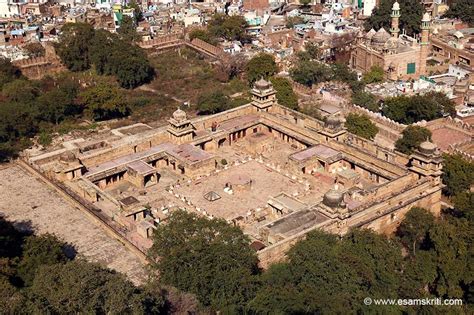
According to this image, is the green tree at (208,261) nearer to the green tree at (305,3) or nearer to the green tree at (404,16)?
the green tree at (404,16)

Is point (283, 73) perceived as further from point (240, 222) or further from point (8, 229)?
point (8, 229)

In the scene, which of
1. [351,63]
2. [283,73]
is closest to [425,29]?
[351,63]

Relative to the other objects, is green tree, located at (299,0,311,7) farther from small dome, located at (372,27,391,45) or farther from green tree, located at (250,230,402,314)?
green tree, located at (250,230,402,314)

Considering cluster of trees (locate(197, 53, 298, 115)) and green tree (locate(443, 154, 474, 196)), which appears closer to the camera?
green tree (locate(443, 154, 474, 196))

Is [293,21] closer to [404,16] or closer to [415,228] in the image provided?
[404,16]

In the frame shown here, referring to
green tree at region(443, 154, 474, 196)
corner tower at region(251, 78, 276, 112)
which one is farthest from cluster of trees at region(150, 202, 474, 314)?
corner tower at region(251, 78, 276, 112)

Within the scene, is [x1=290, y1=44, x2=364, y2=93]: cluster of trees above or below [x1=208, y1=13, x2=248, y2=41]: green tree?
below
